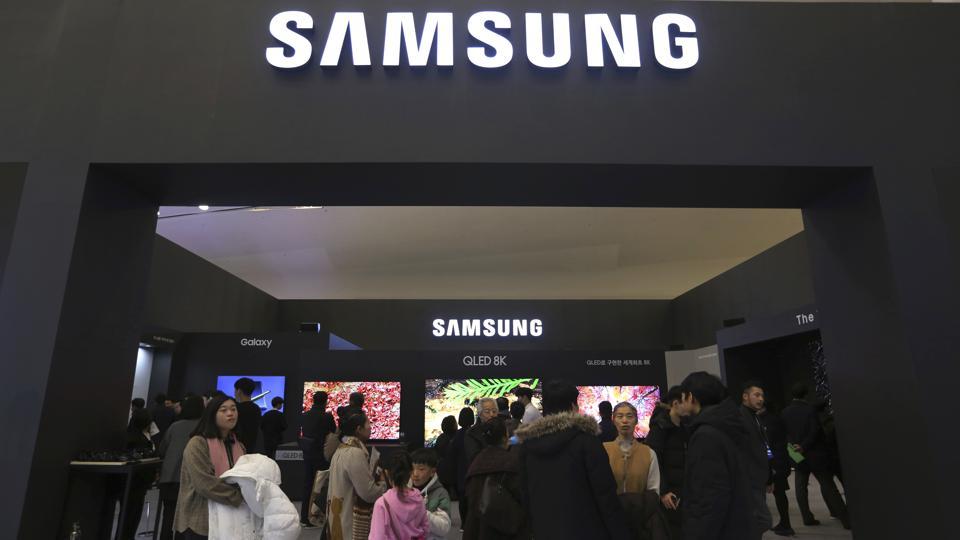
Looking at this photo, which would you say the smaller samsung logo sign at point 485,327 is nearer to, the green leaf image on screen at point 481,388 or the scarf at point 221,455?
the green leaf image on screen at point 481,388

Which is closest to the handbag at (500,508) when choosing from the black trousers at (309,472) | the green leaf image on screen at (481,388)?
the black trousers at (309,472)

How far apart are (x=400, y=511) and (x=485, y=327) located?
11027mm

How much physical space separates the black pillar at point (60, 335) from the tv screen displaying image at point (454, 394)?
630cm

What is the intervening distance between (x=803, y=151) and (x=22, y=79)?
5372 millimetres

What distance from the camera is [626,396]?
1064 cm

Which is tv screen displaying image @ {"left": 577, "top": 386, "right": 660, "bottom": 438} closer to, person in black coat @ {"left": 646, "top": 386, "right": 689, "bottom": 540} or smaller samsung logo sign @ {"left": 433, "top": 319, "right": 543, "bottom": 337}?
smaller samsung logo sign @ {"left": 433, "top": 319, "right": 543, "bottom": 337}

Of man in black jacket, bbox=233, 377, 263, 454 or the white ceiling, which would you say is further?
the white ceiling

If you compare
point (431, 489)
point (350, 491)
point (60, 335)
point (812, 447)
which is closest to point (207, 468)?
point (350, 491)

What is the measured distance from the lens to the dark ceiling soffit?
4029mm

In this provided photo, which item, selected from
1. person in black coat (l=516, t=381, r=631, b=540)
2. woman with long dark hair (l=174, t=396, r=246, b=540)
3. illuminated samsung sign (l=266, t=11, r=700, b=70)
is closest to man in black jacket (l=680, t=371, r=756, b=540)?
person in black coat (l=516, t=381, r=631, b=540)

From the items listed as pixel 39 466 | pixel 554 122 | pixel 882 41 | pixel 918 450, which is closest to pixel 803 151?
pixel 882 41

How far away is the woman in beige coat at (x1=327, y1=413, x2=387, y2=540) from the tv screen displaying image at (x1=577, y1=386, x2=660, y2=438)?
7380 mm

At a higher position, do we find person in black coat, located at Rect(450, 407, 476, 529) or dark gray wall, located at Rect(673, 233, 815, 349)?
dark gray wall, located at Rect(673, 233, 815, 349)

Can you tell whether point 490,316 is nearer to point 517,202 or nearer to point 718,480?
point 517,202
